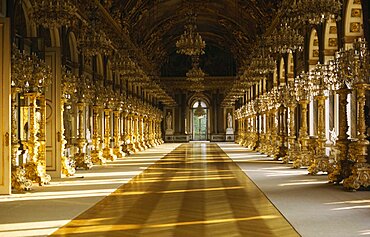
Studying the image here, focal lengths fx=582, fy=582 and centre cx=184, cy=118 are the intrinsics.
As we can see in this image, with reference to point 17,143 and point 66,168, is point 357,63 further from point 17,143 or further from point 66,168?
point 66,168

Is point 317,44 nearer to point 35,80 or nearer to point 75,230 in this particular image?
point 35,80

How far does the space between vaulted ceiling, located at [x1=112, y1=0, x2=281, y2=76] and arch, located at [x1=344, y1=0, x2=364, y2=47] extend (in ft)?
38.2

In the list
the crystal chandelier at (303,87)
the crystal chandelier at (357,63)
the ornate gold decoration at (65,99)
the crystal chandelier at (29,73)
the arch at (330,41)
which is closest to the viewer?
the crystal chandelier at (357,63)

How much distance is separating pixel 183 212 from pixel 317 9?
234 inches

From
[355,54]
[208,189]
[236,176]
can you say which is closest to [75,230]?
[208,189]

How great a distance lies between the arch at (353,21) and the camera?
16.3 m

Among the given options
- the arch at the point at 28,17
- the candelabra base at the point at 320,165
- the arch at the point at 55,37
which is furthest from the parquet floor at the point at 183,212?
the arch at the point at 55,37

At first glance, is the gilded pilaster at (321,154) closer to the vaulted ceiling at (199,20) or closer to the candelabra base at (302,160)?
the candelabra base at (302,160)

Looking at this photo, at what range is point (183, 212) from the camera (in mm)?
9273

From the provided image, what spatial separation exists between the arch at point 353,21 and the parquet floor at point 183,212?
5443mm

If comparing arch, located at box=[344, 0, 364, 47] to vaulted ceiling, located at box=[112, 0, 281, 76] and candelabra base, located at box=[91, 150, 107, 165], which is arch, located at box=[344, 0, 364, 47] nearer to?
candelabra base, located at box=[91, 150, 107, 165]

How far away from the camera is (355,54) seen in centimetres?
1255

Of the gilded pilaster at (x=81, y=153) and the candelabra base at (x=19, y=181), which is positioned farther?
the gilded pilaster at (x=81, y=153)

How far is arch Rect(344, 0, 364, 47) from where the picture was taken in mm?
16344
